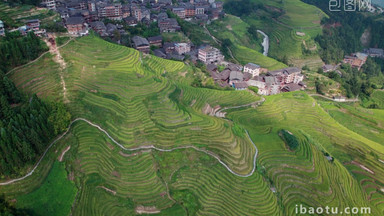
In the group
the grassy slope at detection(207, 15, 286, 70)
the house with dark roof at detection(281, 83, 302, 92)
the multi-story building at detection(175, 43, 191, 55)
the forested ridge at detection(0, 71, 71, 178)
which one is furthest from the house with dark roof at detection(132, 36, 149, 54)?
the house with dark roof at detection(281, 83, 302, 92)

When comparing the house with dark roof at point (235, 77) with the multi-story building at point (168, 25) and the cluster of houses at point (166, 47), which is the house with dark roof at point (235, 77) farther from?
the multi-story building at point (168, 25)

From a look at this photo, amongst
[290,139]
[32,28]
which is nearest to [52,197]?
[290,139]

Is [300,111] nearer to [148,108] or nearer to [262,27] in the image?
[148,108]

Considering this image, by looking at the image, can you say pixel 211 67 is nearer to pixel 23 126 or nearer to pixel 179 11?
pixel 179 11

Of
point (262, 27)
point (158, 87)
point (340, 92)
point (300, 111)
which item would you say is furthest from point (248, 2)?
point (158, 87)

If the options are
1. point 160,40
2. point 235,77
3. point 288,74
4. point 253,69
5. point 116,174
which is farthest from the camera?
point 160,40

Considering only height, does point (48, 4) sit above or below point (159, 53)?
above
